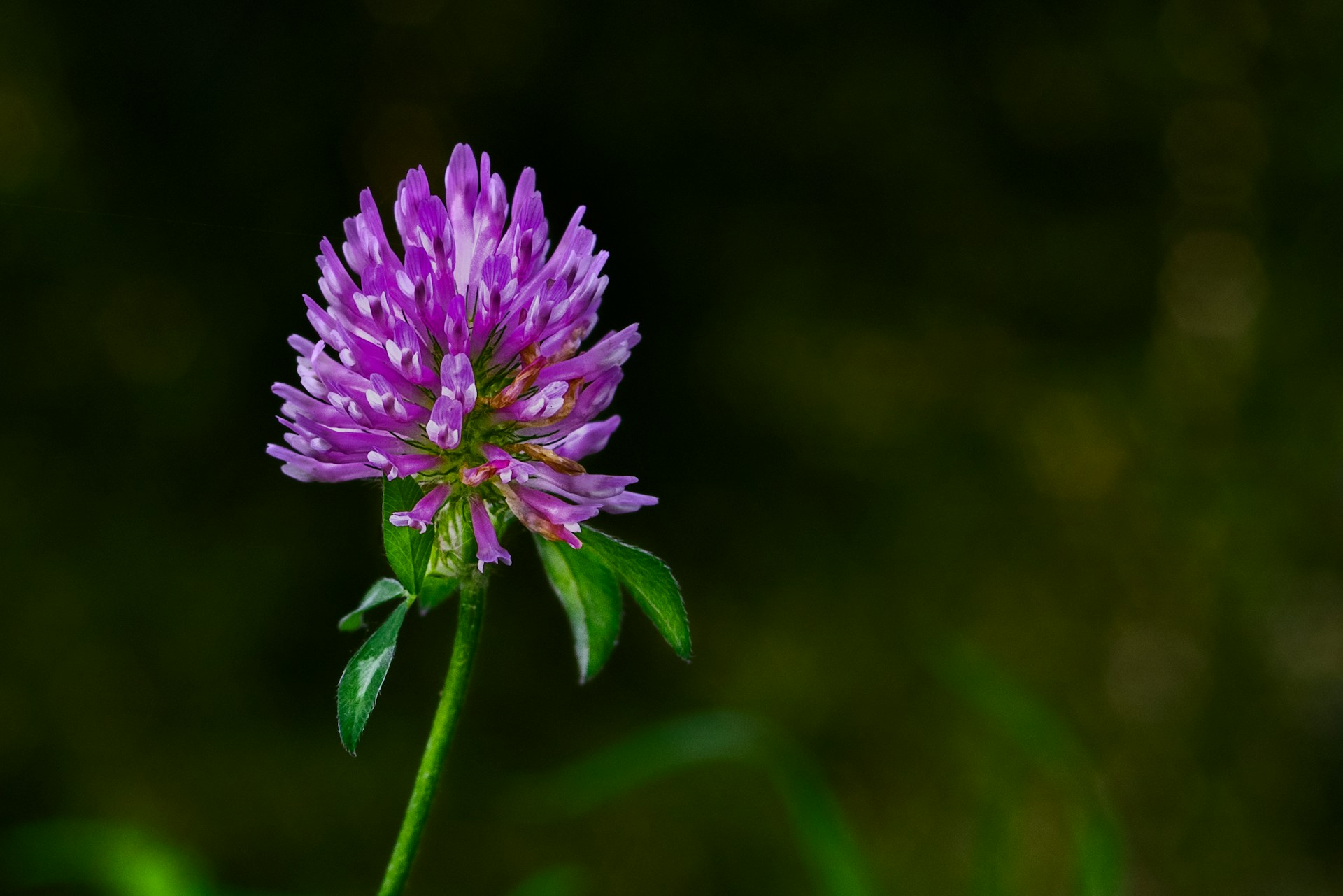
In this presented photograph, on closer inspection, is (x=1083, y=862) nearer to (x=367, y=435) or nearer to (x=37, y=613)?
(x=367, y=435)

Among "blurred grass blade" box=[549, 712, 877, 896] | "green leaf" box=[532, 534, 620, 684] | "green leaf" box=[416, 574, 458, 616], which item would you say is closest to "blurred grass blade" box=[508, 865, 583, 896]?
"blurred grass blade" box=[549, 712, 877, 896]

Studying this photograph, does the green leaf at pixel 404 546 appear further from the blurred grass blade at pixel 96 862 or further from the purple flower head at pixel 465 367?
the blurred grass blade at pixel 96 862

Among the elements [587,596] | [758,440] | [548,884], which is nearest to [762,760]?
[548,884]

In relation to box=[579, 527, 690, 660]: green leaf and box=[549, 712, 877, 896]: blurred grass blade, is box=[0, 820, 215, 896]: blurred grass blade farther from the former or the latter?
box=[579, 527, 690, 660]: green leaf

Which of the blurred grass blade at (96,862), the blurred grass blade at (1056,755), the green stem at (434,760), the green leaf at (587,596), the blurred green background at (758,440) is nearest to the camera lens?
the green stem at (434,760)

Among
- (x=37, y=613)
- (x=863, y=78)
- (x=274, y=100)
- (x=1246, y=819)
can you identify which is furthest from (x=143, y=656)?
(x=1246, y=819)

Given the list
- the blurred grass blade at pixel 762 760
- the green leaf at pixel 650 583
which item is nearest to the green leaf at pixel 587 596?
the green leaf at pixel 650 583
